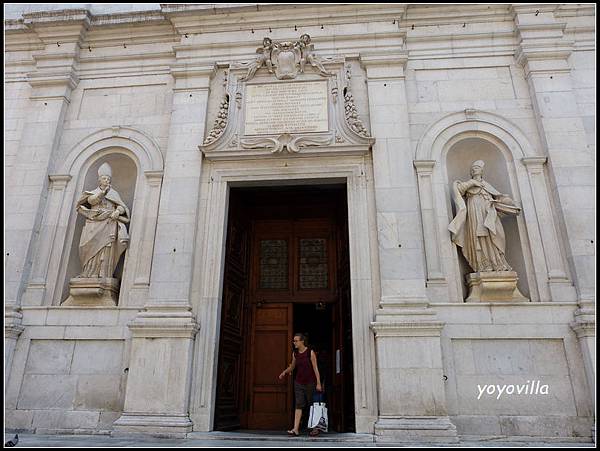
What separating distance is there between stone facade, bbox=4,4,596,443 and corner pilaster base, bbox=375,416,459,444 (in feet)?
0.08

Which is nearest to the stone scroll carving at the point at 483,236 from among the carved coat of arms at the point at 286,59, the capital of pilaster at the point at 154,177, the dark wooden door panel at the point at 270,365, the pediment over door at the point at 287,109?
the pediment over door at the point at 287,109

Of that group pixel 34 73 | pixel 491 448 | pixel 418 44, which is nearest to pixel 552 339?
pixel 491 448

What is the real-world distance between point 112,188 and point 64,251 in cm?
160

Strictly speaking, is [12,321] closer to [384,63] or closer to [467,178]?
[384,63]

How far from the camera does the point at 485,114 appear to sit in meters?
9.08

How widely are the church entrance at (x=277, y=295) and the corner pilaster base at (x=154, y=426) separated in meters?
1.12

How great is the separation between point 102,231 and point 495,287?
23.1ft

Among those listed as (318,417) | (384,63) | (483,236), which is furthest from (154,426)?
(384,63)

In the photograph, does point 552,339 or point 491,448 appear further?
point 552,339

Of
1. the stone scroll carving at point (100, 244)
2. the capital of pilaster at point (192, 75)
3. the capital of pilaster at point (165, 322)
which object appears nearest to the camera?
the capital of pilaster at point (165, 322)

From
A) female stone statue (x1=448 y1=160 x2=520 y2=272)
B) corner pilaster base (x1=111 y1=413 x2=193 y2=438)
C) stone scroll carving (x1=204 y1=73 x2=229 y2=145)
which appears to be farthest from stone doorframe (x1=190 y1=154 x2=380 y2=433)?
female stone statue (x1=448 y1=160 x2=520 y2=272)

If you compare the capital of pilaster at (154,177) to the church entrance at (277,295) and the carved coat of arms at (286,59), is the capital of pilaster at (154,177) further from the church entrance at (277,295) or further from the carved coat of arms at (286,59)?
the carved coat of arms at (286,59)

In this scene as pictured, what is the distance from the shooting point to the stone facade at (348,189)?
7258mm

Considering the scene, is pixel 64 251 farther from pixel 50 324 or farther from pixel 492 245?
pixel 492 245
